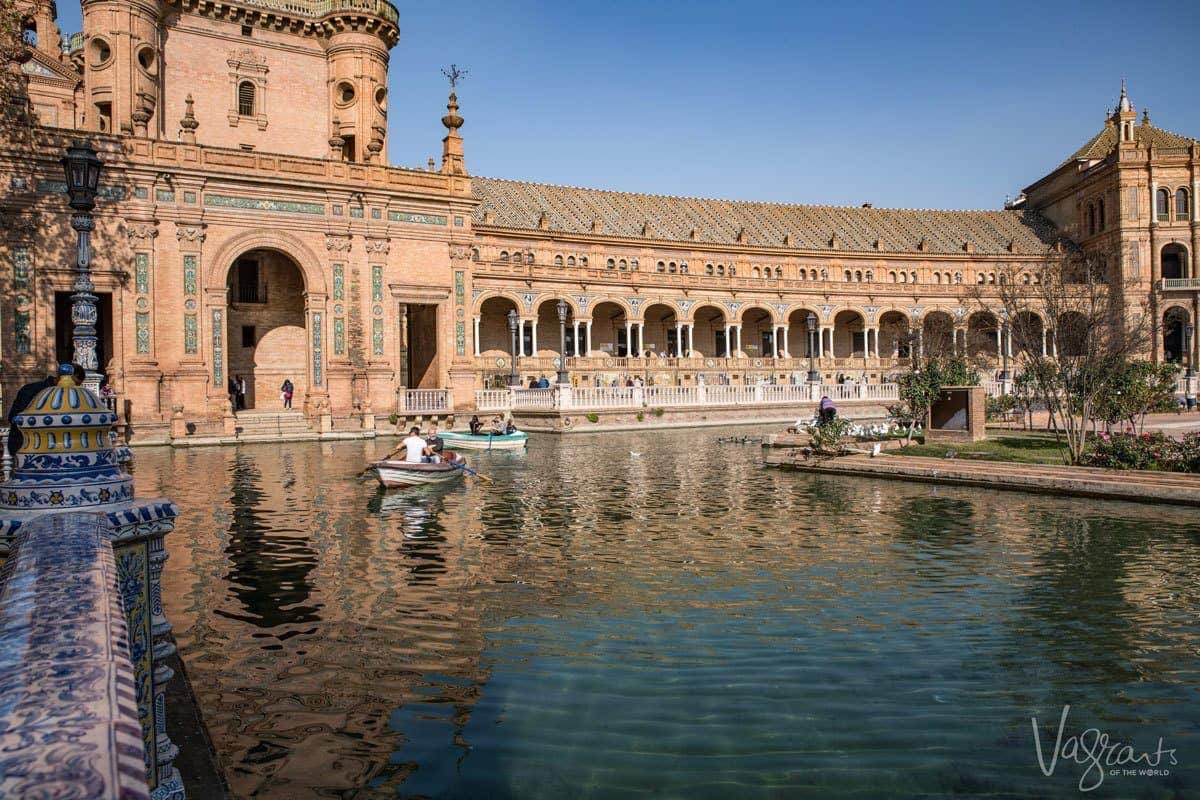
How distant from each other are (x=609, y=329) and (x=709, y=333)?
7.34 metres

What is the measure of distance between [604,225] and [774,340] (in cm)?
1309

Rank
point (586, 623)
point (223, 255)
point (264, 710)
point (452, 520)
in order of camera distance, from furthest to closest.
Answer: point (223, 255) < point (452, 520) < point (586, 623) < point (264, 710)

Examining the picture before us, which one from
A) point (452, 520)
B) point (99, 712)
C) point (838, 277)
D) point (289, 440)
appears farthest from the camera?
point (838, 277)

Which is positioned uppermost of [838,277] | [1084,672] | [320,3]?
[320,3]

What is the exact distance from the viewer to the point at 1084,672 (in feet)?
18.2

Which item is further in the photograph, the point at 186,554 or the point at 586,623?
the point at 186,554

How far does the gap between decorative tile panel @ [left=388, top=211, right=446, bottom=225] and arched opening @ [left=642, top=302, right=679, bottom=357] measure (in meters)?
22.7

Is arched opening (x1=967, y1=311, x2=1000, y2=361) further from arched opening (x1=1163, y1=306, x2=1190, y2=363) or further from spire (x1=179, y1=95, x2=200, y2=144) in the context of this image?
spire (x1=179, y1=95, x2=200, y2=144)

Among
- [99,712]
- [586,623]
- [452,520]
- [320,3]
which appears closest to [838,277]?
[320,3]

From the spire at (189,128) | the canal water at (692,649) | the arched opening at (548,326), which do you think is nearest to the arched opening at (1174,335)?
the arched opening at (548,326)

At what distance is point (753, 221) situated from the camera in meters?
60.5

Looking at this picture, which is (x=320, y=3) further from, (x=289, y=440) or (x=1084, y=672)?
(x=1084, y=672)

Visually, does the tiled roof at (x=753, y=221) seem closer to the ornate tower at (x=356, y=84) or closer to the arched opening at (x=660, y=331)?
the arched opening at (x=660, y=331)

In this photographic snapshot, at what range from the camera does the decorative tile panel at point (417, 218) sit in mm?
31562
